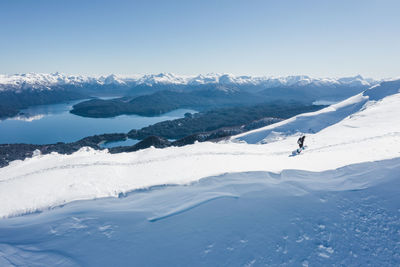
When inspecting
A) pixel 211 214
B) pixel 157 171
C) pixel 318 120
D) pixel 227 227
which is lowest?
pixel 227 227

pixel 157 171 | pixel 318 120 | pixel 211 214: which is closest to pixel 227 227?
pixel 211 214

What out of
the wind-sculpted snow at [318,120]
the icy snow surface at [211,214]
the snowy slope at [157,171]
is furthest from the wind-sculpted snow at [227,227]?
the wind-sculpted snow at [318,120]

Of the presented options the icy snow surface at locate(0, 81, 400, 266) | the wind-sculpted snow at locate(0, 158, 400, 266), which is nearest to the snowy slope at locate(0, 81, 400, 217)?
the icy snow surface at locate(0, 81, 400, 266)

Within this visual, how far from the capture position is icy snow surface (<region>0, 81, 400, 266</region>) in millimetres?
7379

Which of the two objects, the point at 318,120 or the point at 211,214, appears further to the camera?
the point at 318,120

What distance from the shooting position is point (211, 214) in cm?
965

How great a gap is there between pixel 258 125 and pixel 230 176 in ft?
342

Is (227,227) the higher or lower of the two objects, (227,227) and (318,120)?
the lower

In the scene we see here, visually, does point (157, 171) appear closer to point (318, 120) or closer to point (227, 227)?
point (227, 227)

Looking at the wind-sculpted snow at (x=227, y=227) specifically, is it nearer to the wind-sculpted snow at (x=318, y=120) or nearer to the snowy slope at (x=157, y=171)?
the snowy slope at (x=157, y=171)

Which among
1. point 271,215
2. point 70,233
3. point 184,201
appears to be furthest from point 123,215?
point 271,215

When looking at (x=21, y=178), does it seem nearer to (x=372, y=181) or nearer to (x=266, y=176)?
(x=266, y=176)

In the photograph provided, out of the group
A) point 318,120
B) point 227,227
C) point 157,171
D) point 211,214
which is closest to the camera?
point 227,227

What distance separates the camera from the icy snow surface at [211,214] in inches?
291
